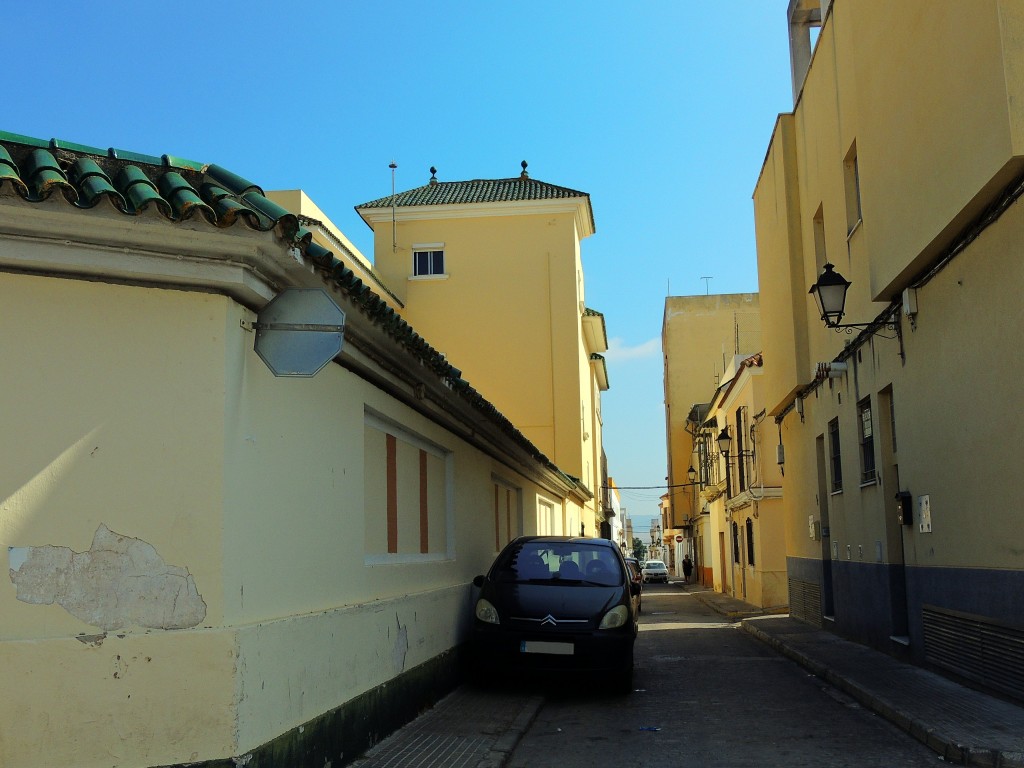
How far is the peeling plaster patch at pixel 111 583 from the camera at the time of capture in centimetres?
497

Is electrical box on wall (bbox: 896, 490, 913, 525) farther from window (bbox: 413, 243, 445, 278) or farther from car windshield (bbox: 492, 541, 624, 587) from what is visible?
window (bbox: 413, 243, 445, 278)

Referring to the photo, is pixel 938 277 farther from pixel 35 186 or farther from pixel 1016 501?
pixel 35 186

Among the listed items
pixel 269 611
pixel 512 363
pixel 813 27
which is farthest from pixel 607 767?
pixel 512 363

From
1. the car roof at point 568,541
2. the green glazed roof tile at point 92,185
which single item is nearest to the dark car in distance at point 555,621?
the car roof at point 568,541

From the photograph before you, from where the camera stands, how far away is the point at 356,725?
7.15m

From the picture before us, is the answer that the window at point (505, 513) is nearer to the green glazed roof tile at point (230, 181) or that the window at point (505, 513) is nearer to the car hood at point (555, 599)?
the car hood at point (555, 599)

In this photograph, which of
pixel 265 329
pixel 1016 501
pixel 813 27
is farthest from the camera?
pixel 813 27

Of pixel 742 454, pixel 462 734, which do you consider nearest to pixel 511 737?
pixel 462 734

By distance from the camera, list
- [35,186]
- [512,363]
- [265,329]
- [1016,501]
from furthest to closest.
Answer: [512,363] < [1016,501] < [265,329] < [35,186]

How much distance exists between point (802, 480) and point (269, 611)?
587 inches

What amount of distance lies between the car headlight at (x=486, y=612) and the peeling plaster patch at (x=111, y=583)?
5.52m

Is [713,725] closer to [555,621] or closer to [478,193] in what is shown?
[555,621]

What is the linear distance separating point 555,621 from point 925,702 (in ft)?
11.3

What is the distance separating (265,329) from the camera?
18.9 ft
